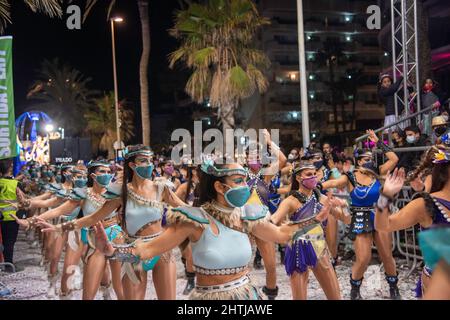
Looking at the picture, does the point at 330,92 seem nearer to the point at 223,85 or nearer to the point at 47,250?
the point at 223,85

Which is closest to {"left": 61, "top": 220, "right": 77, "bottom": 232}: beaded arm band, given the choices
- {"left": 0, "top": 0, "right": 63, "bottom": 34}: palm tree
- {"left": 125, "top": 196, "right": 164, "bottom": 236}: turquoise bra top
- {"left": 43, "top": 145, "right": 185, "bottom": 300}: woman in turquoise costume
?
{"left": 43, "top": 145, "right": 185, "bottom": 300}: woman in turquoise costume

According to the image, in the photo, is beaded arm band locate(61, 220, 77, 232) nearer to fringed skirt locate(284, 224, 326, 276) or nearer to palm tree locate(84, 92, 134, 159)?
fringed skirt locate(284, 224, 326, 276)

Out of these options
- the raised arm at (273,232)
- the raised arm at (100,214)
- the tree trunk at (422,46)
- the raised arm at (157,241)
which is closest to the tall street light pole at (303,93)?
the tree trunk at (422,46)

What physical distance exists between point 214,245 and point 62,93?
141 ft

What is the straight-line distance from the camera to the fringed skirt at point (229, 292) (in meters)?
3.52

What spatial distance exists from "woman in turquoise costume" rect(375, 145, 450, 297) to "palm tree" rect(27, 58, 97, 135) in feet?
141

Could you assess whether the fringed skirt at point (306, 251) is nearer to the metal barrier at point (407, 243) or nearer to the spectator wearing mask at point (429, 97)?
the metal barrier at point (407, 243)

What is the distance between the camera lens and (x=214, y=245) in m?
3.56

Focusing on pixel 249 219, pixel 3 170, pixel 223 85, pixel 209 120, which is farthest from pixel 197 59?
pixel 209 120

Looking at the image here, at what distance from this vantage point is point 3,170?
1014cm

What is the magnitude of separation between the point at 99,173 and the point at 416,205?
4.34m

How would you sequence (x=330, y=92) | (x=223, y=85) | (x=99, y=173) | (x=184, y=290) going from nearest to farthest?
(x=99, y=173), (x=184, y=290), (x=223, y=85), (x=330, y=92)

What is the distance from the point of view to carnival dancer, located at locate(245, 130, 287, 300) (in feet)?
22.3

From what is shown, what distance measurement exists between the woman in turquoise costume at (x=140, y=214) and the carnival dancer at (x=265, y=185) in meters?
1.18
